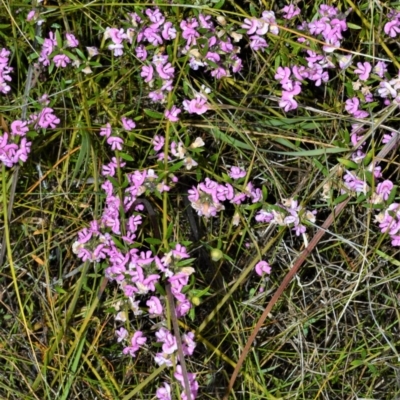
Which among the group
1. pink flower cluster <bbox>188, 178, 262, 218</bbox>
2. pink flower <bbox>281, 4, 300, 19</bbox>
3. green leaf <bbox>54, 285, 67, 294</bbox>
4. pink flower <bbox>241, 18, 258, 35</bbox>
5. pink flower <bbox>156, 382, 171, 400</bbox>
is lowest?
pink flower <bbox>156, 382, 171, 400</bbox>

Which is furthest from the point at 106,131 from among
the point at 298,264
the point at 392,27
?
the point at 392,27

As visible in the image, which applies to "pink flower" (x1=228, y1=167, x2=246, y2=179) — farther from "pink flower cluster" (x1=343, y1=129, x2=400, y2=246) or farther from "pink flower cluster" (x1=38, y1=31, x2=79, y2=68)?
"pink flower cluster" (x1=38, y1=31, x2=79, y2=68)

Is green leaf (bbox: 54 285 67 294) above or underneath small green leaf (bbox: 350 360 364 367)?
above

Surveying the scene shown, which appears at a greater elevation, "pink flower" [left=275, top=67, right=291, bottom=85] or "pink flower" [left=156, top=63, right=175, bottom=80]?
"pink flower" [left=156, top=63, right=175, bottom=80]

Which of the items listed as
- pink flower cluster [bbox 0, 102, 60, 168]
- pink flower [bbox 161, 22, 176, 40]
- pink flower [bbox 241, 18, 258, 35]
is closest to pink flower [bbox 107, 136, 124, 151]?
pink flower cluster [bbox 0, 102, 60, 168]

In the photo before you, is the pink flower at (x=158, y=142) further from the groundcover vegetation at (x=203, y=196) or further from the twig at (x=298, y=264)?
the twig at (x=298, y=264)

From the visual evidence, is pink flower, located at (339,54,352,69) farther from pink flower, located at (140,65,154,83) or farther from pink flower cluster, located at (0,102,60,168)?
pink flower cluster, located at (0,102,60,168)

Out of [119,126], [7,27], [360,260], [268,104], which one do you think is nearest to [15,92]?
[7,27]

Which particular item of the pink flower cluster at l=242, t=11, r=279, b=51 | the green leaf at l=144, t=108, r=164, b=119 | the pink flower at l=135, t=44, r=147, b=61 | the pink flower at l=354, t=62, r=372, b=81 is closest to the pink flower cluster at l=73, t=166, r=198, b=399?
the green leaf at l=144, t=108, r=164, b=119

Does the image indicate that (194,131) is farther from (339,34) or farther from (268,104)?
(339,34)
